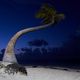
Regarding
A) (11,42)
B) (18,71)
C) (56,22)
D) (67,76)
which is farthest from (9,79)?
(67,76)

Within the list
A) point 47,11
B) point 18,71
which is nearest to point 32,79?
point 18,71

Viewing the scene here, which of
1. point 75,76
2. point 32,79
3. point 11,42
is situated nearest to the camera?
point 11,42

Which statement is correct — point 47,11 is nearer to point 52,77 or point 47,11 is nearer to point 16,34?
point 16,34

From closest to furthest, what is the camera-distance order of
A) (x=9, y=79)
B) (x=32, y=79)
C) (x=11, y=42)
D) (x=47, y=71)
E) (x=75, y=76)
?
(x=9, y=79), (x=11, y=42), (x=32, y=79), (x=75, y=76), (x=47, y=71)

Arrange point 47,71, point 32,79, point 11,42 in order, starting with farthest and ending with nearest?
point 47,71 < point 32,79 < point 11,42

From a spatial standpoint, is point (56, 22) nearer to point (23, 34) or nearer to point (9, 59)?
point (23, 34)

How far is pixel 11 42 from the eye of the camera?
43344 mm

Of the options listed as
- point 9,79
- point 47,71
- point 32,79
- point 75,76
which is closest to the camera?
point 9,79

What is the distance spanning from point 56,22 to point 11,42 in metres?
7.72

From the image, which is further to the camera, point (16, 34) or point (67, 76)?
point (67, 76)

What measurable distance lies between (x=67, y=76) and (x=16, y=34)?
12.9 meters

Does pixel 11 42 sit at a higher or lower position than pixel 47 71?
higher

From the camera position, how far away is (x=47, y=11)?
158 ft

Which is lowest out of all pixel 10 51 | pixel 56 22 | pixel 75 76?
pixel 75 76
